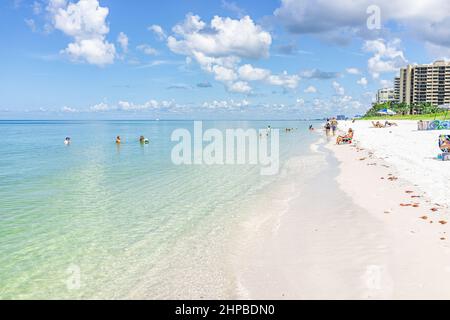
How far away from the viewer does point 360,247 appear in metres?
8.50

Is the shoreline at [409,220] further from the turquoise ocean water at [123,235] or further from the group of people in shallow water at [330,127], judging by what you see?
the group of people in shallow water at [330,127]

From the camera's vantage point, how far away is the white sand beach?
6.48m

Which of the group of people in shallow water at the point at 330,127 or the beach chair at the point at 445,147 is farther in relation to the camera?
the group of people in shallow water at the point at 330,127

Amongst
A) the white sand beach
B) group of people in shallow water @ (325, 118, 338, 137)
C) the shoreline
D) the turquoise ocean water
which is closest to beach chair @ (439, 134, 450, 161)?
the shoreline

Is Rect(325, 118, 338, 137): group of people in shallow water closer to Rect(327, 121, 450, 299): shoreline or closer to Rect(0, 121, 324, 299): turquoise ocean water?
Rect(327, 121, 450, 299): shoreline

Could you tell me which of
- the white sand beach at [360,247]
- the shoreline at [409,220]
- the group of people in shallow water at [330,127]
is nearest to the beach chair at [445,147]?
the shoreline at [409,220]

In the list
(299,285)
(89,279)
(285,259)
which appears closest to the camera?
(299,285)

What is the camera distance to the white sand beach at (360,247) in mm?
6477

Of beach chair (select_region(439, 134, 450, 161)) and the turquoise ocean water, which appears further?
beach chair (select_region(439, 134, 450, 161))
